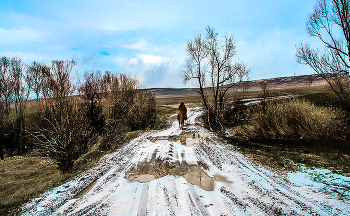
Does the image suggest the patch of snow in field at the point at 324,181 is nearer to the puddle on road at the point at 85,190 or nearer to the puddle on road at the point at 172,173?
the puddle on road at the point at 172,173

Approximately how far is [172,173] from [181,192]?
106cm

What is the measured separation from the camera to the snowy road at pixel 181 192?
333 cm

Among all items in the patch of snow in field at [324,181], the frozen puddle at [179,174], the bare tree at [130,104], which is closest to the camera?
the patch of snow in field at [324,181]

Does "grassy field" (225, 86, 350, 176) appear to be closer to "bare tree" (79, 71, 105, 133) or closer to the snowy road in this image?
the snowy road

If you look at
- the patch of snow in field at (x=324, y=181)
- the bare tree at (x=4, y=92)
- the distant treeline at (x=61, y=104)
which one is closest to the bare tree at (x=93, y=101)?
the distant treeline at (x=61, y=104)

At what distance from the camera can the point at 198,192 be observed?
3.92 metres

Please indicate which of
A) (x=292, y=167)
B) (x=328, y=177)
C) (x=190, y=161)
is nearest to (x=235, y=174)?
(x=190, y=161)

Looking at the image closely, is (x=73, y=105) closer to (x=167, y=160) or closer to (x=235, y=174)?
(x=167, y=160)

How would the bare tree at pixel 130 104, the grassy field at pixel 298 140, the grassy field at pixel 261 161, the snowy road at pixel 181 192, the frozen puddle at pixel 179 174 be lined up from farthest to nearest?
the bare tree at pixel 130 104 → the grassy field at pixel 298 140 → the frozen puddle at pixel 179 174 → the grassy field at pixel 261 161 → the snowy road at pixel 181 192

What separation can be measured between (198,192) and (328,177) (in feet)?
12.0

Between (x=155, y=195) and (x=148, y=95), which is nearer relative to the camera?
(x=155, y=195)

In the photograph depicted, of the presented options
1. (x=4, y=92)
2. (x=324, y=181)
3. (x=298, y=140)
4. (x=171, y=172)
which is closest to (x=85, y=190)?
(x=171, y=172)

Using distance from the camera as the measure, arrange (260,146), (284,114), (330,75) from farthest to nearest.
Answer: (330,75) < (284,114) < (260,146)

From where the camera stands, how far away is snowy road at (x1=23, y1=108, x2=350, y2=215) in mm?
3328
